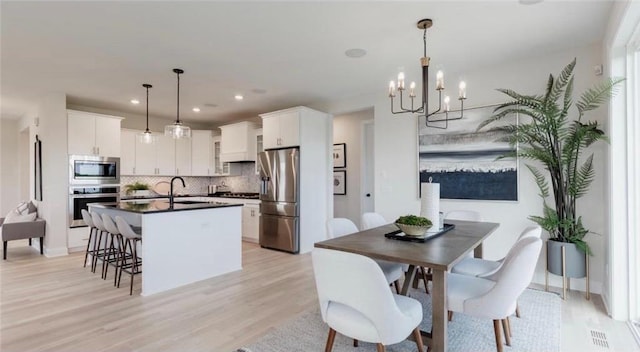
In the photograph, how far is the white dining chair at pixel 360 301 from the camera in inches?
62.3

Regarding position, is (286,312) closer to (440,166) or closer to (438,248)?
(438,248)

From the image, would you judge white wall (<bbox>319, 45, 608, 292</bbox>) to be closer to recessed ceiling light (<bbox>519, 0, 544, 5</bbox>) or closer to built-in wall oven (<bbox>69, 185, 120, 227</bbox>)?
recessed ceiling light (<bbox>519, 0, 544, 5</bbox>)

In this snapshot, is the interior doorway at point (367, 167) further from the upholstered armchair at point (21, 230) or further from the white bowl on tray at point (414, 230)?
the upholstered armchair at point (21, 230)

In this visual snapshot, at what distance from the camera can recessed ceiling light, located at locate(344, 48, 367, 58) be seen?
132 inches

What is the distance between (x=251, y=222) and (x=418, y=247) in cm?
439

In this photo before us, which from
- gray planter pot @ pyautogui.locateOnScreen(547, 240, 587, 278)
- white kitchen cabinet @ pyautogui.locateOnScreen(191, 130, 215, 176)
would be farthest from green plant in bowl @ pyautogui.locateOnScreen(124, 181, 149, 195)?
gray planter pot @ pyautogui.locateOnScreen(547, 240, 587, 278)

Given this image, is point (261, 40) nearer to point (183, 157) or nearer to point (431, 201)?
point (431, 201)

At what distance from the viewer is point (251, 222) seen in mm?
5992

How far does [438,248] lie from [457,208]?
2326 millimetres

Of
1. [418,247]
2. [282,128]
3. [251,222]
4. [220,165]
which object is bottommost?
[251,222]

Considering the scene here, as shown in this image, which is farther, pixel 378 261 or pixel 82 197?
pixel 82 197

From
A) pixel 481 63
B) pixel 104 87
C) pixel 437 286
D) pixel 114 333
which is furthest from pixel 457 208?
pixel 104 87

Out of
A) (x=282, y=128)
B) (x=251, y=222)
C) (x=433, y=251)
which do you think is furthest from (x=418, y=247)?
(x=251, y=222)

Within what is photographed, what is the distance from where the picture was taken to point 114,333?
2.46 meters
